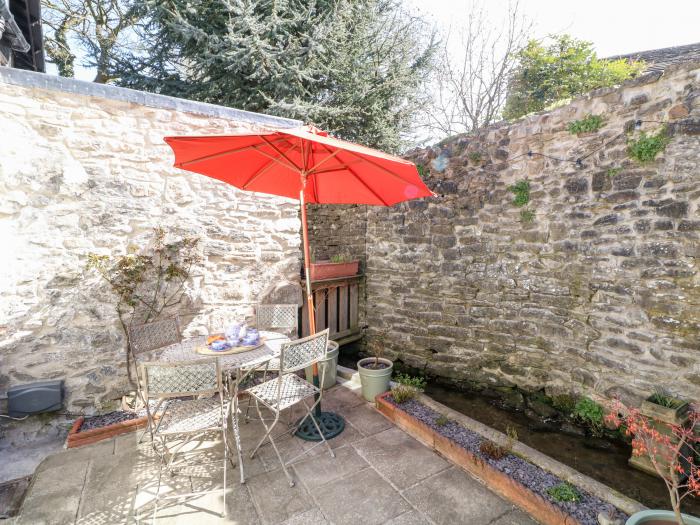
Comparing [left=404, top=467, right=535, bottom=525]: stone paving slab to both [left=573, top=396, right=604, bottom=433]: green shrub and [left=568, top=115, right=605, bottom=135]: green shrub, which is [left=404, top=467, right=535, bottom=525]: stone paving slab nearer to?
[left=573, top=396, right=604, bottom=433]: green shrub

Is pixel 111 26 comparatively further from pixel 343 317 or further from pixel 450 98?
pixel 343 317

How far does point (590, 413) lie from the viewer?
143 inches

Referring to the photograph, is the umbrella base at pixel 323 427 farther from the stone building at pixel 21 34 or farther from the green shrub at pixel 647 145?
the stone building at pixel 21 34

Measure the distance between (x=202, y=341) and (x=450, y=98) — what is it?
9957 millimetres

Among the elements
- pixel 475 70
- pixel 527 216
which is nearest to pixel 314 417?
pixel 527 216

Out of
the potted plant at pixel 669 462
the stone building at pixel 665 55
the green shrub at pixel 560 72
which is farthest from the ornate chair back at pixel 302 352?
the stone building at pixel 665 55

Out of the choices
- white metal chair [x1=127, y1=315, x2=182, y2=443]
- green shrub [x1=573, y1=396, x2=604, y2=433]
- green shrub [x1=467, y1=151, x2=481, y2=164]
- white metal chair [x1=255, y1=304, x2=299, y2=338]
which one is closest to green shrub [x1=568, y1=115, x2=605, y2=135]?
green shrub [x1=467, y1=151, x2=481, y2=164]

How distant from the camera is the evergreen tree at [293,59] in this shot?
641 cm

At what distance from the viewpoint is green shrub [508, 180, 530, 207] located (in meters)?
4.10

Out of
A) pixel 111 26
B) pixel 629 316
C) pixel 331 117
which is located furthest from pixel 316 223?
pixel 111 26

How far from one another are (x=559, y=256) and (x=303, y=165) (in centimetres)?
292

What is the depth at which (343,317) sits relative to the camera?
557cm

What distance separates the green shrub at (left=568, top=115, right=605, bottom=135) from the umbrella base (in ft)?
12.2

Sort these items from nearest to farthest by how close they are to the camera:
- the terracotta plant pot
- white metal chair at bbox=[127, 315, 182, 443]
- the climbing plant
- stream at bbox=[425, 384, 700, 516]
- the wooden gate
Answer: stream at bbox=[425, 384, 700, 516], white metal chair at bbox=[127, 315, 182, 443], the climbing plant, the terracotta plant pot, the wooden gate
